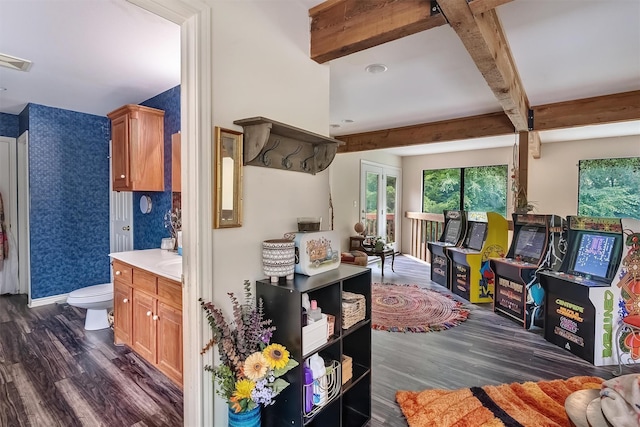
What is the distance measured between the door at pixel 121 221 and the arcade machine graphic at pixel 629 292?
5.05m

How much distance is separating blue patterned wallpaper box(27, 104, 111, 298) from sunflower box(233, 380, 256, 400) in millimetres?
4043

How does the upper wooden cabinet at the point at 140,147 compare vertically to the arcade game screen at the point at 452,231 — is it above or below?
above

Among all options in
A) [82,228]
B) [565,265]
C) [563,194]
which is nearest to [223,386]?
[565,265]

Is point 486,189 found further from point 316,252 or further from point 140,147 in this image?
point 140,147

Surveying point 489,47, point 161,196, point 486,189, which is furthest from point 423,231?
point 489,47

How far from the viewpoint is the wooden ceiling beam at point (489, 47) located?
4.85ft

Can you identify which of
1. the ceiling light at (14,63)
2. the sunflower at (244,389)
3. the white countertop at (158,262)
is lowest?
the sunflower at (244,389)

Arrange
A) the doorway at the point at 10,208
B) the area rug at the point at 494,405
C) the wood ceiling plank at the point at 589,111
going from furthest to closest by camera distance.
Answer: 1. the doorway at the point at 10,208
2. the wood ceiling plank at the point at 589,111
3. the area rug at the point at 494,405

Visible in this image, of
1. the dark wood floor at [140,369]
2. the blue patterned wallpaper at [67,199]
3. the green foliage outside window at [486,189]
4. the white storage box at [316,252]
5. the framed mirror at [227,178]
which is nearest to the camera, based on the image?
the framed mirror at [227,178]

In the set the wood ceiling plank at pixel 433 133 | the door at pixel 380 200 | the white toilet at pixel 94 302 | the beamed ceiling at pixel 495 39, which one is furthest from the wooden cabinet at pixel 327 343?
the door at pixel 380 200

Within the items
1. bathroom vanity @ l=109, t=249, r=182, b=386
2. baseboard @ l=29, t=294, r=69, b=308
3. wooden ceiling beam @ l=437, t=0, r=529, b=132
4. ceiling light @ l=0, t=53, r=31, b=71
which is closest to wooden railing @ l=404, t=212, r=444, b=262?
wooden ceiling beam @ l=437, t=0, r=529, b=132

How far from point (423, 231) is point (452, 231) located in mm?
2213

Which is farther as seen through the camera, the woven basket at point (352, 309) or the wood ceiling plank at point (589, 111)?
the wood ceiling plank at point (589, 111)

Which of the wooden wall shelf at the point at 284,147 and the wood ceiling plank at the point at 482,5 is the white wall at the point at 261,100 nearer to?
the wooden wall shelf at the point at 284,147
